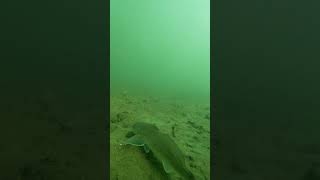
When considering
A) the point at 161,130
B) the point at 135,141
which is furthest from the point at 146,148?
the point at 161,130

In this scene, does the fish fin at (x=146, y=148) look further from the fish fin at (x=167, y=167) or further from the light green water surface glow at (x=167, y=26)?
the light green water surface glow at (x=167, y=26)

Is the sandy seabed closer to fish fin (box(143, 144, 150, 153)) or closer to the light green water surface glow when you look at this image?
fish fin (box(143, 144, 150, 153))

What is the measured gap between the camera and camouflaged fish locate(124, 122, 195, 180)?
90.0 inches

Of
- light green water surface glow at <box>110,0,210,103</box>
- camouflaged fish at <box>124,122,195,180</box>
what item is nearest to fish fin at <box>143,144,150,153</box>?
camouflaged fish at <box>124,122,195,180</box>

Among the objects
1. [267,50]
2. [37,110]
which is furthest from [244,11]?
[37,110]

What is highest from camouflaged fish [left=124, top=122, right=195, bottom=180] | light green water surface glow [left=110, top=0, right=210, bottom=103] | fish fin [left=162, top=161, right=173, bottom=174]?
light green water surface glow [left=110, top=0, right=210, bottom=103]

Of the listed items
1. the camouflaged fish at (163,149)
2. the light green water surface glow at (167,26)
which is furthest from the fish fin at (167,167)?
the light green water surface glow at (167,26)

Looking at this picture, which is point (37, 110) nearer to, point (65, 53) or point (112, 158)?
point (112, 158)

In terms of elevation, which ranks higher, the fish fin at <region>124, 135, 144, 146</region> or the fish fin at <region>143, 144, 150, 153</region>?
the fish fin at <region>124, 135, 144, 146</region>

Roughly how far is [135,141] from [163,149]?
296mm

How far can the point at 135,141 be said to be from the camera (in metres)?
2.51

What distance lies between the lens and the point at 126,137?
8.87 feet

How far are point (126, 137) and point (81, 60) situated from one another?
7.26m

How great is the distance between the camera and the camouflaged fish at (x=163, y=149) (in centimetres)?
229
